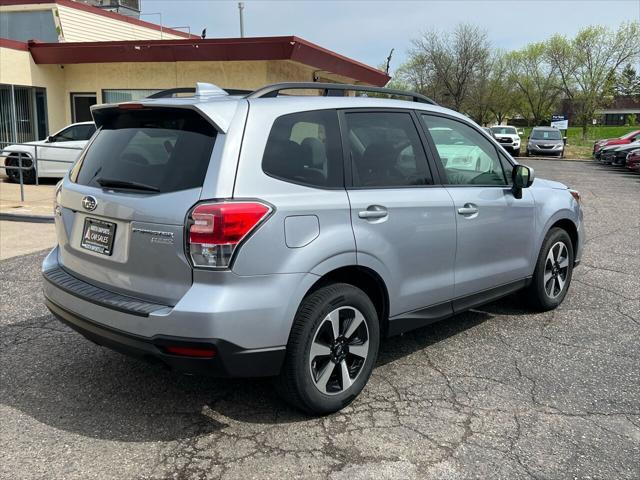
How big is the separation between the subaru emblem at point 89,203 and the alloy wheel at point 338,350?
143cm

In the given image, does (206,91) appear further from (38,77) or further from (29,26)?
(29,26)

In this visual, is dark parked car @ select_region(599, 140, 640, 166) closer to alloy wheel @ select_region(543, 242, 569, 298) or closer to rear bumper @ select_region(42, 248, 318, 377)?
alloy wheel @ select_region(543, 242, 569, 298)

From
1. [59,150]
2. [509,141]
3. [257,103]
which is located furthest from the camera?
[509,141]

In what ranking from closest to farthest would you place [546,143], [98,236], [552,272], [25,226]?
[98,236] → [552,272] → [25,226] → [546,143]

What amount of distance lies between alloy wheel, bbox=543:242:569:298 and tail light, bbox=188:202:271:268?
128 inches

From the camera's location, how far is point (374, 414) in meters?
3.47

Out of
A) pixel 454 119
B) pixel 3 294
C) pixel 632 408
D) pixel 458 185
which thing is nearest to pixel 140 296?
pixel 458 185

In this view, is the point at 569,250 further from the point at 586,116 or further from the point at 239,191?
the point at 586,116

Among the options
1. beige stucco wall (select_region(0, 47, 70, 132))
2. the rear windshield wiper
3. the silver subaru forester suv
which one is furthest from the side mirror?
beige stucco wall (select_region(0, 47, 70, 132))

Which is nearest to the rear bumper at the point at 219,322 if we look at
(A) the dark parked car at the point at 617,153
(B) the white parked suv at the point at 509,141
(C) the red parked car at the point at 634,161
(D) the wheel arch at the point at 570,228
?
(D) the wheel arch at the point at 570,228

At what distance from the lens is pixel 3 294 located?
18.9 feet

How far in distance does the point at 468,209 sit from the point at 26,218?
815cm

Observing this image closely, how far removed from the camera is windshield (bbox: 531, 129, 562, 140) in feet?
112

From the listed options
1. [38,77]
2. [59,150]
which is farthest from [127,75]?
[59,150]
